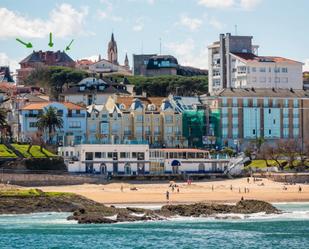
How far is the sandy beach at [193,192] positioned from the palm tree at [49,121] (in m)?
19.5

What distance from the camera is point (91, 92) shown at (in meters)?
151

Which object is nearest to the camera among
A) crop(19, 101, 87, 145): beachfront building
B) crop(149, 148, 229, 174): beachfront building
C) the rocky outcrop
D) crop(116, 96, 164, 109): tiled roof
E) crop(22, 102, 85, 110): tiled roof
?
the rocky outcrop

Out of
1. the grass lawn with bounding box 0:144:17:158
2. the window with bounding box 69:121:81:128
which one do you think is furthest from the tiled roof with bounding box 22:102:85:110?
the grass lawn with bounding box 0:144:17:158

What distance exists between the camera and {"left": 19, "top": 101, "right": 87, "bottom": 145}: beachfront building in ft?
433

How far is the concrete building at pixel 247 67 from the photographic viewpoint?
15600cm

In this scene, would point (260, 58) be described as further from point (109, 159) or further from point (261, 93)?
point (109, 159)

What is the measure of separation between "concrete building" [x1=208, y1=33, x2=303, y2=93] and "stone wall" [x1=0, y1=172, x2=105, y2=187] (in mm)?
51375

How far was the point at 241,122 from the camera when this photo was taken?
137375 mm

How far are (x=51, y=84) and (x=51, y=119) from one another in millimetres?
54371

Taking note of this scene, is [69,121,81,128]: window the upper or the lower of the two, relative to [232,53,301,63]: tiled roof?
lower

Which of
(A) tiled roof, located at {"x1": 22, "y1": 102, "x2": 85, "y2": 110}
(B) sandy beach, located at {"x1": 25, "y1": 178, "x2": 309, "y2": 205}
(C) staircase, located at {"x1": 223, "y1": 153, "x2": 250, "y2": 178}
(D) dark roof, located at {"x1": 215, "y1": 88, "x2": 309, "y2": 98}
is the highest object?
(D) dark roof, located at {"x1": 215, "y1": 88, "x2": 309, "y2": 98}

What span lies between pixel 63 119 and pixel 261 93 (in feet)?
89.3

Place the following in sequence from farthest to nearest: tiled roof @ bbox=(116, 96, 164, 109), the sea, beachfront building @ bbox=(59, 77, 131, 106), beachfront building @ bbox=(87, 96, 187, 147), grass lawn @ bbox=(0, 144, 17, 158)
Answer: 1. beachfront building @ bbox=(59, 77, 131, 106)
2. tiled roof @ bbox=(116, 96, 164, 109)
3. beachfront building @ bbox=(87, 96, 187, 147)
4. grass lawn @ bbox=(0, 144, 17, 158)
5. the sea

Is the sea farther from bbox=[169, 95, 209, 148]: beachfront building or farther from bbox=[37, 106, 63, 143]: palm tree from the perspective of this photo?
bbox=[169, 95, 209, 148]: beachfront building
